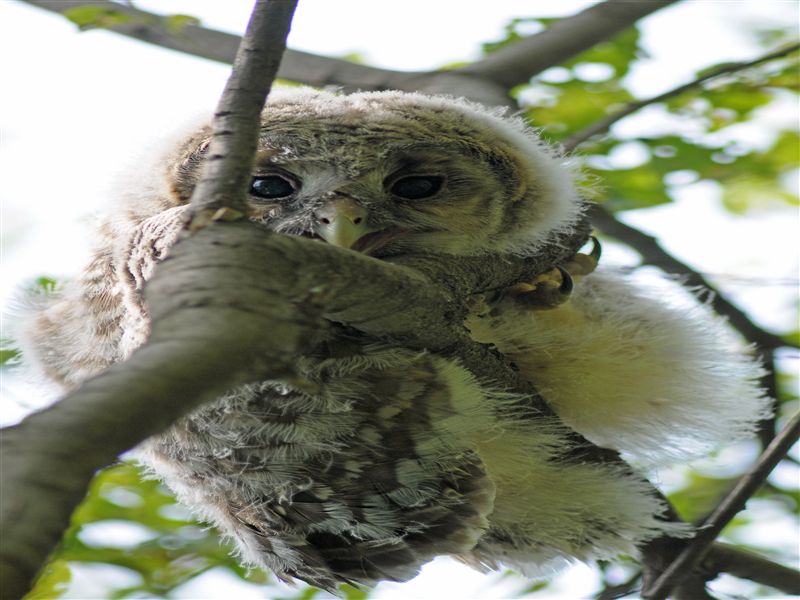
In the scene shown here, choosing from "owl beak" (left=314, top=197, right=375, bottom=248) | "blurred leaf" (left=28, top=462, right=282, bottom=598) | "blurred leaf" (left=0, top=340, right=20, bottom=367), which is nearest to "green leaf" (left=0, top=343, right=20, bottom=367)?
"blurred leaf" (left=0, top=340, right=20, bottom=367)

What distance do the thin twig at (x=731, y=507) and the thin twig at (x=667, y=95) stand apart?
1.21 m

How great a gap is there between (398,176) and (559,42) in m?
1.33

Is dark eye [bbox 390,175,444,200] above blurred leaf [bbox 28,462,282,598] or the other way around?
above

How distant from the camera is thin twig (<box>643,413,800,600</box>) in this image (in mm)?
2650

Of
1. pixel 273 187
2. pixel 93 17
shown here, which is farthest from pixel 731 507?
pixel 93 17

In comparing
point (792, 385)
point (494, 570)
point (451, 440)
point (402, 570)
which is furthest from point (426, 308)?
point (792, 385)

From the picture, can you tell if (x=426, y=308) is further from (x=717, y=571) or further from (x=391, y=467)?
(x=717, y=571)

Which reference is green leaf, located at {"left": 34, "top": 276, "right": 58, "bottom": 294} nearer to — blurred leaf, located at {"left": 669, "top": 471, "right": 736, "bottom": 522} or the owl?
the owl

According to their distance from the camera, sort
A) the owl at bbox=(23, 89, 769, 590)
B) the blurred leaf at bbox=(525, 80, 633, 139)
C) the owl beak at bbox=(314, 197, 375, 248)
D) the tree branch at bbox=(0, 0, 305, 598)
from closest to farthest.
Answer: the tree branch at bbox=(0, 0, 305, 598), the owl beak at bbox=(314, 197, 375, 248), the owl at bbox=(23, 89, 769, 590), the blurred leaf at bbox=(525, 80, 633, 139)

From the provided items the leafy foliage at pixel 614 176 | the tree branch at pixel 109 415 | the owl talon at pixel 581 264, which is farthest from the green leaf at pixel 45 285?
the tree branch at pixel 109 415

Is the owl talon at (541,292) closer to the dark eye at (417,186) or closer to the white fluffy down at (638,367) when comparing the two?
the white fluffy down at (638,367)

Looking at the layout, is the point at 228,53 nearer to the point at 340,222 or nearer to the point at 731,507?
the point at 340,222

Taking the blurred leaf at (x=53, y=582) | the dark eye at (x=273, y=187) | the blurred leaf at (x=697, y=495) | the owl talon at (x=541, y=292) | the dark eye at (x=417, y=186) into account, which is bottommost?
the blurred leaf at (x=53, y=582)

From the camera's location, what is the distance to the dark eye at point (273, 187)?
101 inches
